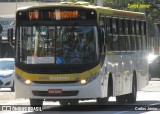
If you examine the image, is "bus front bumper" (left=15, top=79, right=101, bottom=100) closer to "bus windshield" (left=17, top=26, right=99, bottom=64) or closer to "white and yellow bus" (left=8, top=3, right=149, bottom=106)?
"white and yellow bus" (left=8, top=3, right=149, bottom=106)

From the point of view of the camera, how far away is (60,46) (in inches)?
797

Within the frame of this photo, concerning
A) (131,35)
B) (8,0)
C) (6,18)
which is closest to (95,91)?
(131,35)

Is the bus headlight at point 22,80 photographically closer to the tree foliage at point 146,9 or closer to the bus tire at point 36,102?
the bus tire at point 36,102

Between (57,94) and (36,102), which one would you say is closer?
(57,94)

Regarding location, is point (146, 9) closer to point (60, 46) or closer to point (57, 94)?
point (60, 46)

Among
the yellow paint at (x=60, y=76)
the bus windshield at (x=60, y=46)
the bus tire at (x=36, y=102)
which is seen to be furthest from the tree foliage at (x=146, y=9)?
the yellow paint at (x=60, y=76)

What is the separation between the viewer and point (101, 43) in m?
20.5

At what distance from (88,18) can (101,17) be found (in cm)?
60

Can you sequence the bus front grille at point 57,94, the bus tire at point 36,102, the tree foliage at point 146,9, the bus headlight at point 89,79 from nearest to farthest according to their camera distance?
1. the bus front grille at point 57,94
2. the bus headlight at point 89,79
3. the bus tire at point 36,102
4. the tree foliage at point 146,9

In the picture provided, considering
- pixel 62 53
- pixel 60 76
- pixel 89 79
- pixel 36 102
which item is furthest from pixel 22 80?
pixel 89 79

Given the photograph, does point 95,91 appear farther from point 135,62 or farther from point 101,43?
point 135,62

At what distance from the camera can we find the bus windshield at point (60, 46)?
2019cm

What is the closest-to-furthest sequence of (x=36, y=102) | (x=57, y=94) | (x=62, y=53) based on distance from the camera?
(x=57, y=94), (x=62, y=53), (x=36, y=102)

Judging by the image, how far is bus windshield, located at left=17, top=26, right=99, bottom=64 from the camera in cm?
2019
